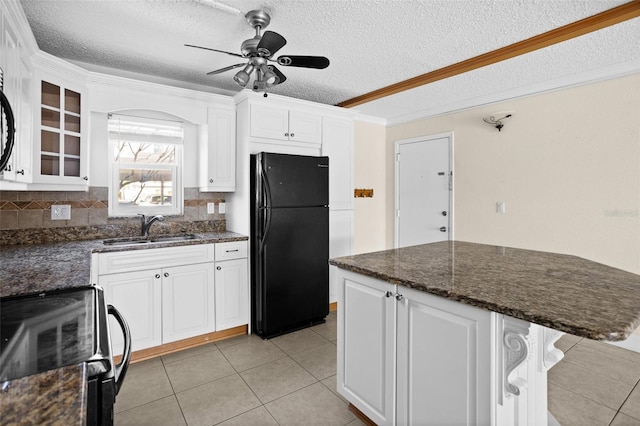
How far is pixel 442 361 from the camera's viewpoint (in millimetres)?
1400

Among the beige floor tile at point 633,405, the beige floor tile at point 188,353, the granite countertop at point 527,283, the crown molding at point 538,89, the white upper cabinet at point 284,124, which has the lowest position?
the beige floor tile at point 633,405

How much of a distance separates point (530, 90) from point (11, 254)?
14.7 feet

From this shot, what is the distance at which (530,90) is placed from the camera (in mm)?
3352

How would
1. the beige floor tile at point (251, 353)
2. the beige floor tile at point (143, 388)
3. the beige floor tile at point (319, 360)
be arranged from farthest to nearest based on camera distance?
the beige floor tile at point (251, 353) < the beige floor tile at point (319, 360) < the beige floor tile at point (143, 388)

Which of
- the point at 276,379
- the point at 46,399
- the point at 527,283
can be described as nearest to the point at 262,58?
the point at 527,283

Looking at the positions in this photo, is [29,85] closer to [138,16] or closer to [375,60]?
[138,16]

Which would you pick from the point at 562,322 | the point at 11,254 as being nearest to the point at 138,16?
the point at 11,254

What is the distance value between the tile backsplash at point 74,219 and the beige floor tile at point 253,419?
1.90 metres

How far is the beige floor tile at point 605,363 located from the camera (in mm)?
2451

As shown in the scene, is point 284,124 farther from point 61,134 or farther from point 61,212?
point 61,212

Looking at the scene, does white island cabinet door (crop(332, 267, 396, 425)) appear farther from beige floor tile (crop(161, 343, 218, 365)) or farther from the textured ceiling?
the textured ceiling

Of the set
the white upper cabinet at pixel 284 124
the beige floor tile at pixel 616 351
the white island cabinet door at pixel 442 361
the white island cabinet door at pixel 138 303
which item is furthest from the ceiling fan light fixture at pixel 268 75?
the beige floor tile at pixel 616 351

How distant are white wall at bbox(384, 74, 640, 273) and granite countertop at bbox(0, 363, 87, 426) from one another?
12.2 feet

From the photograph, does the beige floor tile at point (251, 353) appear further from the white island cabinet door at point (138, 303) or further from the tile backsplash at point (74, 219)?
the tile backsplash at point (74, 219)
